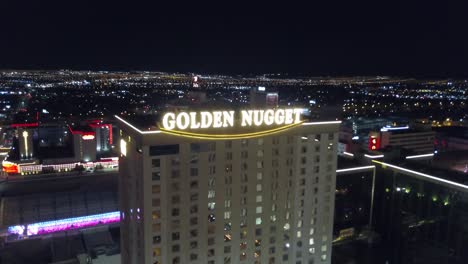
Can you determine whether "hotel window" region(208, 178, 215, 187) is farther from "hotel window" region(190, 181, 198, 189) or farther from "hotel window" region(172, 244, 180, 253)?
"hotel window" region(172, 244, 180, 253)

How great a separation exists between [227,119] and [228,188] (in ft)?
17.6

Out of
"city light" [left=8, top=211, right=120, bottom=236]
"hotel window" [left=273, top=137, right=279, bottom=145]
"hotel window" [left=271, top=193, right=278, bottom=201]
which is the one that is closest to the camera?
"hotel window" [left=273, top=137, right=279, bottom=145]

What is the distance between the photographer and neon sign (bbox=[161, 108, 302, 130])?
27656 mm

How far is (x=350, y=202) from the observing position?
59500 millimetres

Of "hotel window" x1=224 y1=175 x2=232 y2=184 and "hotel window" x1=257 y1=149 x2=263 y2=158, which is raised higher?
"hotel window" x1=257 y1=149 x2=263 y2=158

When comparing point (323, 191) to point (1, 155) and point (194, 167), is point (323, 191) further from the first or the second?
point (1, 155)

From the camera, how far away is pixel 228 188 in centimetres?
2981

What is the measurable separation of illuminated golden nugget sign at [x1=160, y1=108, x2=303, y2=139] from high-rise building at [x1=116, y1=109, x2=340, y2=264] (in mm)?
74

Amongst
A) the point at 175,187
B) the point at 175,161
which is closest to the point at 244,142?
the point at 175,161

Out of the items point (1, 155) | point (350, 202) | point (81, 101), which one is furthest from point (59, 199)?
point (81, 101)

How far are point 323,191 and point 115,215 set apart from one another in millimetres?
43559

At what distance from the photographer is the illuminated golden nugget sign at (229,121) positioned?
90.7 feet

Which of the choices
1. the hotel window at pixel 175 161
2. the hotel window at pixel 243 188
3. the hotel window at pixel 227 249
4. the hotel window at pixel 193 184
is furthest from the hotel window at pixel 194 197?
the hotel window at pixel 227 249

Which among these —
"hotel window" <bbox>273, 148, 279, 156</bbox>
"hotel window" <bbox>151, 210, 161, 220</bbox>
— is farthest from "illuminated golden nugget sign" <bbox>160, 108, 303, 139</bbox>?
"hotel window" <bbox>151, 210, 161, 220</bbox>
